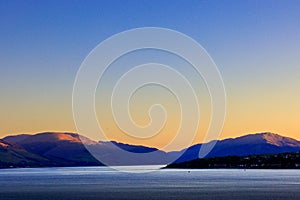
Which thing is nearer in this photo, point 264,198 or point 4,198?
point 264,198

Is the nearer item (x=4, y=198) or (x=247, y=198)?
(x=247, y=198)

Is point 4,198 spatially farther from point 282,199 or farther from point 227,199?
point 282,199

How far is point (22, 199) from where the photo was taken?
4747 inches

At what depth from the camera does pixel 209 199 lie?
114500 millimetres

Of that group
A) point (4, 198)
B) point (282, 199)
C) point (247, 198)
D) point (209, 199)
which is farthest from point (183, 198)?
point (4, 198)

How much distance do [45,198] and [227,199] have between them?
4183 cm

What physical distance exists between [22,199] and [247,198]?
51.1m

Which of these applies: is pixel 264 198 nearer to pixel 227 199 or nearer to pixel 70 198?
pixel 227 199

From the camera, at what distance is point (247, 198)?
116 metres

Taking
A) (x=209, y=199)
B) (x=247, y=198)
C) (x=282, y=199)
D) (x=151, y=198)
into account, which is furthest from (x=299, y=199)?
(x=151, y=198)

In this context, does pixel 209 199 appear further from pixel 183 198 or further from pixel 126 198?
pixel 126 198

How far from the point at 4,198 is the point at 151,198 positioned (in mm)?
35627

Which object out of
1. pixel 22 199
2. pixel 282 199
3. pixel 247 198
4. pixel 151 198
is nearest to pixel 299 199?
pixel 282 199

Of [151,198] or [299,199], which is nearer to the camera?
[299,199]
